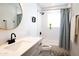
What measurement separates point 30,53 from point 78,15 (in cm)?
74

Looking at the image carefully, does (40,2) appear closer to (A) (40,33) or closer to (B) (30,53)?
(A) (40,33)

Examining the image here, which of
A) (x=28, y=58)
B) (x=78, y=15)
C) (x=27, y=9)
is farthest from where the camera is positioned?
(x=27, y=9)

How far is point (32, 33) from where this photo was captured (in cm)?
149

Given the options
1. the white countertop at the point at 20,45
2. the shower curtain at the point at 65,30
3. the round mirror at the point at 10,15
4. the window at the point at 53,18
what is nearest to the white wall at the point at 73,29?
the shower curtain at the point at 65,30

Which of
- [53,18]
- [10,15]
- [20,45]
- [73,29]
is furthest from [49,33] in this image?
[10,15]

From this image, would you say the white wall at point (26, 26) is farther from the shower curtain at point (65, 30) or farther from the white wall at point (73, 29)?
the white wall at point (73, 29)

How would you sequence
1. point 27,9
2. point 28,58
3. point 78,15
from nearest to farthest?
1. point 28,58
2. point 78,15
3. point 27,9

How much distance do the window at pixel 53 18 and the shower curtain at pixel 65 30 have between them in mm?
51

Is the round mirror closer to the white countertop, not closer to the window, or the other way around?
the white countertop

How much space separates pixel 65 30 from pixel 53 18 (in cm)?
22

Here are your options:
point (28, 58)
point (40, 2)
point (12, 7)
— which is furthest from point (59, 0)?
point (28, 58)

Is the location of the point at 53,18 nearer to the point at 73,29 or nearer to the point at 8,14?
the point at 73,29

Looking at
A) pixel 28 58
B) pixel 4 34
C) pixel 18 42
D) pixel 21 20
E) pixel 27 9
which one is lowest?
pixel 28 58

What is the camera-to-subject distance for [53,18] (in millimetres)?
1447
